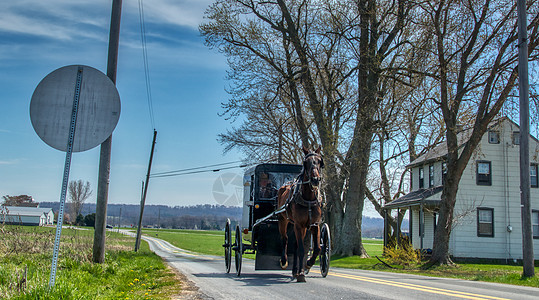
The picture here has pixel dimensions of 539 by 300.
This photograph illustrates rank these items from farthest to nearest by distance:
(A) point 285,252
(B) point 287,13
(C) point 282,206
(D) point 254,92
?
(D) point 254,92, (B) point 287,13, (A) point 285,252, (C) point 282,206

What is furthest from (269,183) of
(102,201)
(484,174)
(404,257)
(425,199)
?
(484,174)

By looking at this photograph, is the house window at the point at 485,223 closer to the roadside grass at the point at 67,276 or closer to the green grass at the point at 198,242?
the roadside grass at the point at 67,276

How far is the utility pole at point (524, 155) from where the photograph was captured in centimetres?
1620

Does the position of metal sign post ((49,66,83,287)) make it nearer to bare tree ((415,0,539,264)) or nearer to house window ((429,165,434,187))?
bare tree ((415,0,539,264))

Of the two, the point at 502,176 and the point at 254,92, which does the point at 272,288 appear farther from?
the point at 502,176

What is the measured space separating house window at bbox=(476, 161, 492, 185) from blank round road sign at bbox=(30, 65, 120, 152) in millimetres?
29744

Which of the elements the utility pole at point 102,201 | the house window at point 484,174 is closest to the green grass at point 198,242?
the house window at point 484,174

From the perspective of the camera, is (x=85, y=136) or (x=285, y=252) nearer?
(x=85, y=136)

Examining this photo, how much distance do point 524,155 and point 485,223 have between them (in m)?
16.1

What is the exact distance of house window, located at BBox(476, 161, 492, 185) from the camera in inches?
1249

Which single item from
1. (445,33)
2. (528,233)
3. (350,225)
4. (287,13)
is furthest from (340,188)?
(528,233)

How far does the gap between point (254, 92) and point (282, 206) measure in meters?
22.0

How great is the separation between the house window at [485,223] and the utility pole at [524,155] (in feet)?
50.1

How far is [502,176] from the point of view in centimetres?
3173
